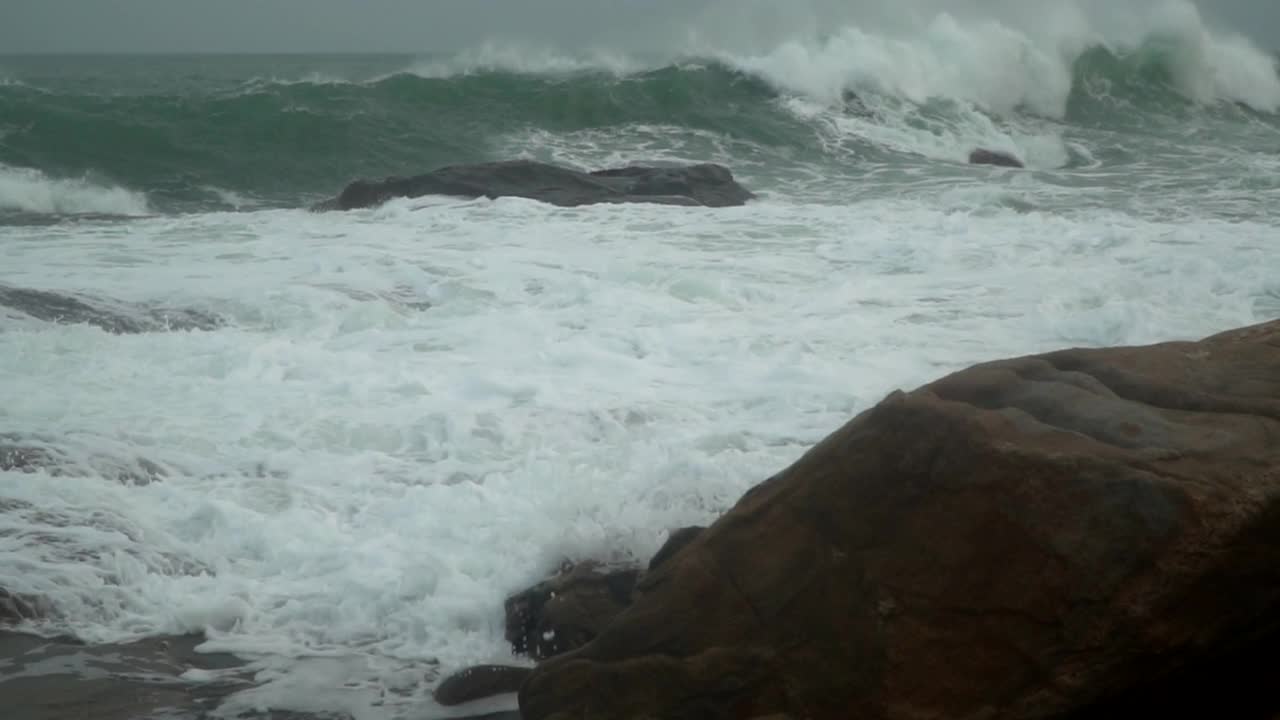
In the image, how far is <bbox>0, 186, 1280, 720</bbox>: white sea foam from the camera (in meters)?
4.65

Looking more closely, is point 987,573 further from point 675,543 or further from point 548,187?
point 548,187

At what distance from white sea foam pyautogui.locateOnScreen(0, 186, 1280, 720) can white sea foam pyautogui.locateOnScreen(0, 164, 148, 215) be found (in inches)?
191

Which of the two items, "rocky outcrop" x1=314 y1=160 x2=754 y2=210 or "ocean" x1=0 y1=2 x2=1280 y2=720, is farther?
"rocky outcrop" x1=314 y1=160 x2=754 y2=210

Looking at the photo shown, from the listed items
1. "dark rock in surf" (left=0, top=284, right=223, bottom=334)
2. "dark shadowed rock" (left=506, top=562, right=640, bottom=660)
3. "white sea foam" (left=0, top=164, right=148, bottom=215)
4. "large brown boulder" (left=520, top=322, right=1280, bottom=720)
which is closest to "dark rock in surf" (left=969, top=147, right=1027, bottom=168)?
"white sea foam" (left=0, top=164, right=148, bottom=215)

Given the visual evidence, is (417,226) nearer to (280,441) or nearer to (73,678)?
(280,441)

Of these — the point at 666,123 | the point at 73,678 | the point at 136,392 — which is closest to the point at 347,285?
the point at 136,392

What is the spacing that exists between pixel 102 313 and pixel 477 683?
217 inches

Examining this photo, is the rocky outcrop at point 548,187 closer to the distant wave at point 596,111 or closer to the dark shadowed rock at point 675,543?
the distant wave at point 596,111

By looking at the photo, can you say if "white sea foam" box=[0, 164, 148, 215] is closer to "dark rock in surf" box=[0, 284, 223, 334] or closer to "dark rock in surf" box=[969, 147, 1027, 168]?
"dark rock in surf" box=[0, 284, 223, 334]

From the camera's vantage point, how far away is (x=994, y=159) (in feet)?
73.0

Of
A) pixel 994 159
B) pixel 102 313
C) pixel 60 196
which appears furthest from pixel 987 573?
pixel 994 159

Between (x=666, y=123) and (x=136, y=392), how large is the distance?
62.3 ft

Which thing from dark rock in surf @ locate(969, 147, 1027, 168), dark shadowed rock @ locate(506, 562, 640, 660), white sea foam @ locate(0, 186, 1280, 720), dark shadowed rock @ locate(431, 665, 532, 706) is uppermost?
dark rock in surf @ locate(969, 147, 1027, 168)

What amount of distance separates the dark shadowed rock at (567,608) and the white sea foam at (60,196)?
14657mm
